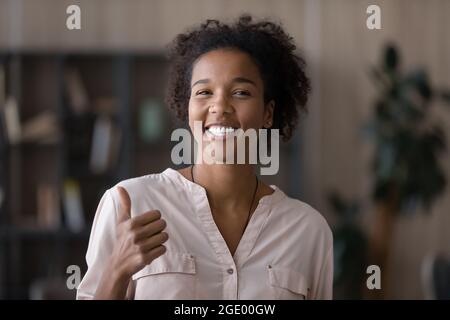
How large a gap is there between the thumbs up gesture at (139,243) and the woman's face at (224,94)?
20 centimetres

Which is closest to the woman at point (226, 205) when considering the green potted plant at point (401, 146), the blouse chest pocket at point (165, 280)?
the blouse chest pocket at point (165, 280)

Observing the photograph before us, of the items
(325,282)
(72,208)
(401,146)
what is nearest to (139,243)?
(325,282)

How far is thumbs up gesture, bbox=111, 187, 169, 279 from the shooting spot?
0.94 metres

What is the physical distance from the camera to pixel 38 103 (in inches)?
172

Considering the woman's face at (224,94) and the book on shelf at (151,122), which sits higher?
the woman's face at (224,94)

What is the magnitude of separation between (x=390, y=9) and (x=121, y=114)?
1655 mm

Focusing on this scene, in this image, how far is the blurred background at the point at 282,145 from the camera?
4113 millimetres

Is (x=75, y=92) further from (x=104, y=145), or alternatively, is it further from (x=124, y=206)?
(x=124, y=206)

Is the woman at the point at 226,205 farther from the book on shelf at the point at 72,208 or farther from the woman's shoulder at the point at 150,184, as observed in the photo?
the book on shelf at the point at 72,208

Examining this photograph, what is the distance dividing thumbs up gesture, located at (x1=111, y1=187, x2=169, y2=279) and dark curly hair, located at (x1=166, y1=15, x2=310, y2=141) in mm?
298

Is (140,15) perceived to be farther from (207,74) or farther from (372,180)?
(207,74)

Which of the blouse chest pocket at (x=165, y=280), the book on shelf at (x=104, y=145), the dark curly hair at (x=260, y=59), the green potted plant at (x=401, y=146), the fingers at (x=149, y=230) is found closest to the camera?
the fingers at (x=149, y=230)

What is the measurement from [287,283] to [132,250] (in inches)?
9.9
